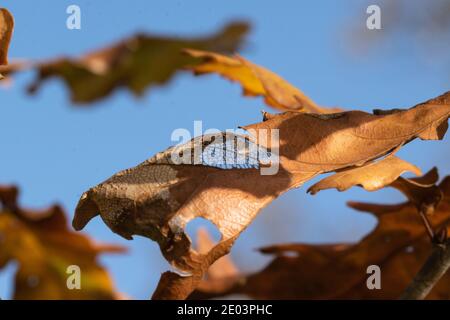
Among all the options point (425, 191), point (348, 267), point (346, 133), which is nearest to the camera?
point (346, 133)

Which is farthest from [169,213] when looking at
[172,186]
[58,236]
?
[58,236]

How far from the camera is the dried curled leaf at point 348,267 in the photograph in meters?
1.02

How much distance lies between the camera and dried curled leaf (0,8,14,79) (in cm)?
75

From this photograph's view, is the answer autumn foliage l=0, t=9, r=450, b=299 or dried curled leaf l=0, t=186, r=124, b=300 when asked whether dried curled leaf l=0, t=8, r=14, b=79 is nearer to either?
autumn foliage l=0, t=9, r=450, b=299

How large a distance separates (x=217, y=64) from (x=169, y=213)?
326mm

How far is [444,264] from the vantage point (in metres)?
0.83

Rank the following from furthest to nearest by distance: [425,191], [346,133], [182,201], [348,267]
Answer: [348,267] < [425,191] < [346,133] < [182,201]

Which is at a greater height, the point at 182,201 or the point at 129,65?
the point at 129,65

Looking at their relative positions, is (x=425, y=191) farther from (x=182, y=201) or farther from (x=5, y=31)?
(x=5, y=31)

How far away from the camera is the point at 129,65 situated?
2.30 feet

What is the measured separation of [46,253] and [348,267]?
0.44 metres

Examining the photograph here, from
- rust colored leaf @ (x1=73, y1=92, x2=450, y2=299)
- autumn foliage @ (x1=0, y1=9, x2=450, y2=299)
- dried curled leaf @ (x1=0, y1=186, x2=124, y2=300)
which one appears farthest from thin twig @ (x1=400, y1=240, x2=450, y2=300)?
dried curled leaf @ (x1=0, y1=186, x2=124, y2=300)

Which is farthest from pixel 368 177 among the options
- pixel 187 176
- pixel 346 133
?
pixel 187 176

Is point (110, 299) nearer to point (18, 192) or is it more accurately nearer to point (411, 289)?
point (18, 192)
